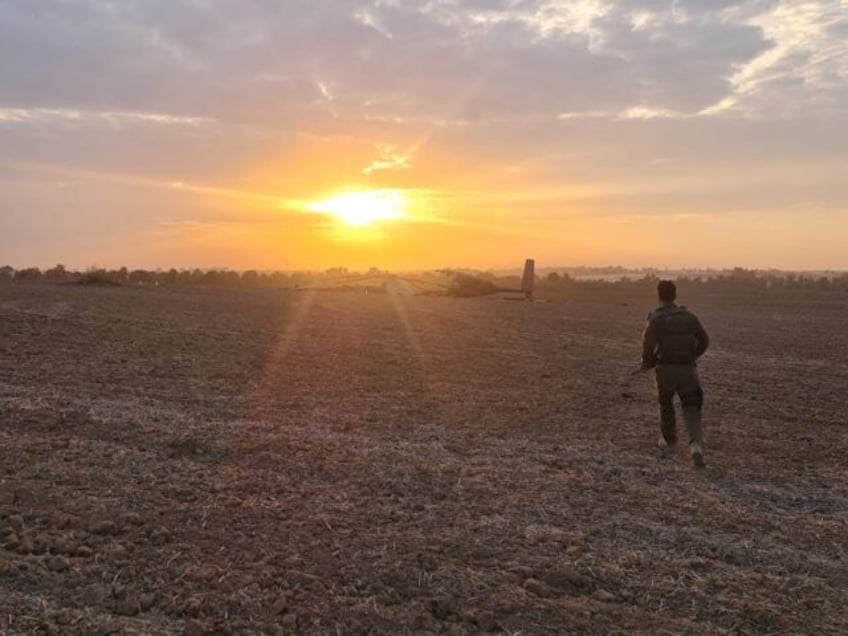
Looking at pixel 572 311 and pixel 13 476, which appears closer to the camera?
pixel 13 476

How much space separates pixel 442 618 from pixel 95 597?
196 cm

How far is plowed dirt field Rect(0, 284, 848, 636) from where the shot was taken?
175 inches

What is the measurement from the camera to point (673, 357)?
848 centimetres

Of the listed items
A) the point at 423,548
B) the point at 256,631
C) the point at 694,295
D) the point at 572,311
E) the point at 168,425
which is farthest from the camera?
the point at 694,295

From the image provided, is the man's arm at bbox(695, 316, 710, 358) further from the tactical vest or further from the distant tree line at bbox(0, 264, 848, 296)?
the distant tree line at bbox(0, 264, 848, 296)

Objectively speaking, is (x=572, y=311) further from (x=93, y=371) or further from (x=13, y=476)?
(x=13, y=476)

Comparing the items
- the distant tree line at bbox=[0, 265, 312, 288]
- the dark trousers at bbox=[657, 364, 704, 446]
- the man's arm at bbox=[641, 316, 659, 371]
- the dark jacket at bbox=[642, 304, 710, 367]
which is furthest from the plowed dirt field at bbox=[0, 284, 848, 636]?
the distant tree line at bbox=[0, 265, 312, 288]

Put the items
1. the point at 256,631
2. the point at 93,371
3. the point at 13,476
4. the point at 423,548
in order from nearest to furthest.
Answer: the point at 256,631 < the point at 423,548 < the point at 13,476 < the point at 93,371

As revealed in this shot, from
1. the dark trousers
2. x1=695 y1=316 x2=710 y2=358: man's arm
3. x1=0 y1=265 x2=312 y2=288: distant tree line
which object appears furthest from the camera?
x1=0 y1=265 x2=312 y2=288: distant tree line

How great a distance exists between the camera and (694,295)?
52.6 meters

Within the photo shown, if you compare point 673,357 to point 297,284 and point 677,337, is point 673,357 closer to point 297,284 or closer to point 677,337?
point 677,337

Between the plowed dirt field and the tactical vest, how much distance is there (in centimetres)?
111

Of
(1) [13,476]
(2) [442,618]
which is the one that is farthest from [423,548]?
(1) [13,476]

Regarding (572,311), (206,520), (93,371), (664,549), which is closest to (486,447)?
(664,549)
